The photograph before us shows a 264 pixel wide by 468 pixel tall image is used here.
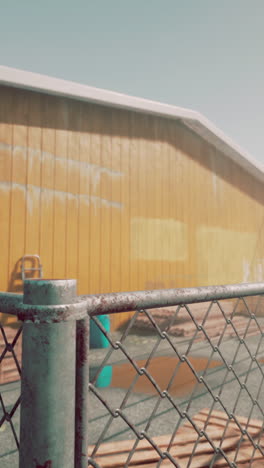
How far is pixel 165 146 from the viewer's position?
36.9ft

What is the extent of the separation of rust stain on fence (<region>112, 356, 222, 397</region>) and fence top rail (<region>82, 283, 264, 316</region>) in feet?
13.0

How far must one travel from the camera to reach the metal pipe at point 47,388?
37.7 inches

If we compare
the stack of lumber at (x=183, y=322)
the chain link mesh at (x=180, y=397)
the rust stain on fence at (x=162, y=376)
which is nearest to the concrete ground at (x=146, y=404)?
→ the chain link mesh at (x=180, y=397)

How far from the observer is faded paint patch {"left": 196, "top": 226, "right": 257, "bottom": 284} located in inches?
480

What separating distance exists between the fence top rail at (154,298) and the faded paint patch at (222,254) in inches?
409

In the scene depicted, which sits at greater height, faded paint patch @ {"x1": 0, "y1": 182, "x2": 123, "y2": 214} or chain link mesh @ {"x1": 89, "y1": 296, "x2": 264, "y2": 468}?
faded paint patch @ {"x1": 0, "y1": 182, "x2": 123, "y2": 214}

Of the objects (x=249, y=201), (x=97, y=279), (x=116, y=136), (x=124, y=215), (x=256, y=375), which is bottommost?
(x=256, y=375)

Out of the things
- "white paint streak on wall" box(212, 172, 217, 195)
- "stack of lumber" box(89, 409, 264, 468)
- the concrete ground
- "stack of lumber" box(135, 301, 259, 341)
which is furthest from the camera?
"white paint streak on wall" box(212, 172, 217, 195)

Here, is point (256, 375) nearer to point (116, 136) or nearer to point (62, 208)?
point (62, 208)

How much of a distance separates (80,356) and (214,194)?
12174 millimetres

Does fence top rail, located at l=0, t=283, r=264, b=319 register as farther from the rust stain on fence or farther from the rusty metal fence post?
the rust stain on fence

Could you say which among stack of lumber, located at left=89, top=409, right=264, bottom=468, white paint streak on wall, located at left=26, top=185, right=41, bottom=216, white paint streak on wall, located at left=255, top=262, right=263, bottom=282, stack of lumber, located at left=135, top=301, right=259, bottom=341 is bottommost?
stack of lumber, located at left=135, top=301, right=259, bottom=341

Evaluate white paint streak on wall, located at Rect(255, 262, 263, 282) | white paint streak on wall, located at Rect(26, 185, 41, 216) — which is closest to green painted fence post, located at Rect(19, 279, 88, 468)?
white paint streak on wall, located at Rect(26, 185, 41, 216)

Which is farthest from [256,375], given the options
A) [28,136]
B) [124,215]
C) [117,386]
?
[28,136]
